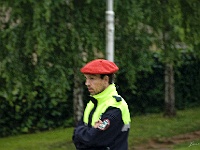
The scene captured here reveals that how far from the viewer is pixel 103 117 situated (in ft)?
12.8

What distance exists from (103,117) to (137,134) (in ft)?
31.4

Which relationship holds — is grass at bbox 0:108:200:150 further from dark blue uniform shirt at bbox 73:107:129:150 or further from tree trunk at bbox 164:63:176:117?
dark blue uniform shirt at bbox 73:107:129:150

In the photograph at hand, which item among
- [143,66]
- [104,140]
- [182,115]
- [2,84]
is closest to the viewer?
[104,140]

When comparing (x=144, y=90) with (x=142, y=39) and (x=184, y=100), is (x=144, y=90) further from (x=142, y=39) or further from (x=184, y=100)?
(x=142, y=39)

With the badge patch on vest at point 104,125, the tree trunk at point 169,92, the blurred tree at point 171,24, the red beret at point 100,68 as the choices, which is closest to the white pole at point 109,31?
the blurred tree at point 171,24

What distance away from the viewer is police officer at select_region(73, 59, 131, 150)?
390 cm

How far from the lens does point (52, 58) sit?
33.4 ft

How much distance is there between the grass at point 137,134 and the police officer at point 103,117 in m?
7.29

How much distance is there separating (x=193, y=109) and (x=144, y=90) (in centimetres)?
225

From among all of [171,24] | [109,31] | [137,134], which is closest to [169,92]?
[137,134]

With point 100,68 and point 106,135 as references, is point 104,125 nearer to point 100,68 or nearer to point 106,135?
point 106,135

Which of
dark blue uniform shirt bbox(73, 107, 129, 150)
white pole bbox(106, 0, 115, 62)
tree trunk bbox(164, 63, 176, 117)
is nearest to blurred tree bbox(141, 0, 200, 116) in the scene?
white pole bbox(106, 0, 115, 62)

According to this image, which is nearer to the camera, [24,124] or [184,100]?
[24,124]

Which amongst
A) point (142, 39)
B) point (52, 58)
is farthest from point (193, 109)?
point (52, 58)
